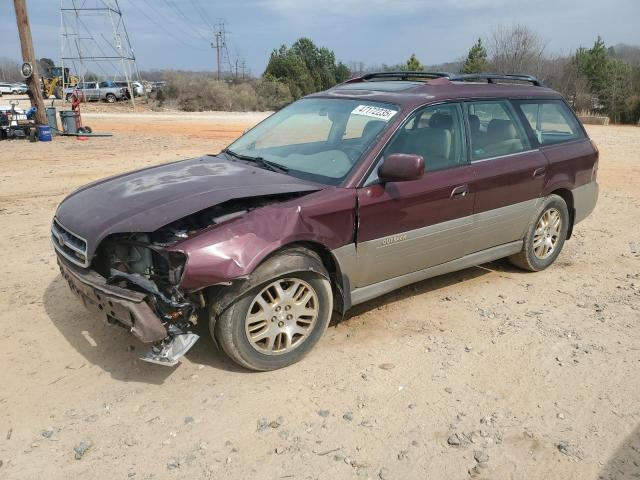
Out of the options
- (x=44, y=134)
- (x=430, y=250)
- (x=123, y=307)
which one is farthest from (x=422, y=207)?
(x=44, y=134)

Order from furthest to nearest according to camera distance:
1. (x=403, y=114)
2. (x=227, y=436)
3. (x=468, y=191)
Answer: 1. (x=468, y=191)
2. (x=403, y=114)
3. (x=227, y=436)

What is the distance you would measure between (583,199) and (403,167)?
291 cm

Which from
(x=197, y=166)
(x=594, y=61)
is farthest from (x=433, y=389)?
(x=594, y=61)

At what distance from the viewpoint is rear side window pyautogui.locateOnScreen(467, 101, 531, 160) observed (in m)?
4.46

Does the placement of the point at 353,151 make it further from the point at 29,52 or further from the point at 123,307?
the point at 29,52

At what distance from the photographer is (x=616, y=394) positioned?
337 centimetres

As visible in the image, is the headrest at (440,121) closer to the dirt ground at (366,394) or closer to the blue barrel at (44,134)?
the dirt ground at (366,394)

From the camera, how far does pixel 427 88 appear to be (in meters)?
4.37

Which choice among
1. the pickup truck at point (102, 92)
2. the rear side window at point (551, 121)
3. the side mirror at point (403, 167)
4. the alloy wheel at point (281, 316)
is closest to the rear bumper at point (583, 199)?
the rear side window at point (551, 121)

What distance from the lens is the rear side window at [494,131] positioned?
176 inches

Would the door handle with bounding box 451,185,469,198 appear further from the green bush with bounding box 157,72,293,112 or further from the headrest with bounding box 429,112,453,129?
the green bush with bounding box 157,72,293,112

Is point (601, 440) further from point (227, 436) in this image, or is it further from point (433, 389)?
point (227, 436)

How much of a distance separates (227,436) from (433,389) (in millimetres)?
1310

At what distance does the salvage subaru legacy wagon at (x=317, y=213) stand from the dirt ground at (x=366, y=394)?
1.11 ft
